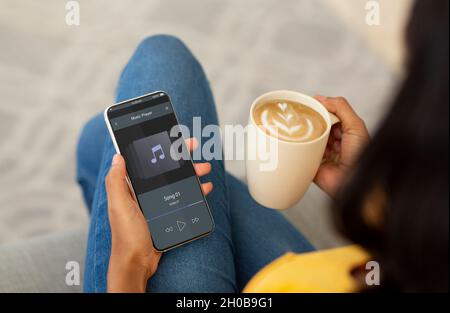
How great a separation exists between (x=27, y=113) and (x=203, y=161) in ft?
2.38

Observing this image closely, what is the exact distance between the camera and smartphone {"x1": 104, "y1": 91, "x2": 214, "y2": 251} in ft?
2.51

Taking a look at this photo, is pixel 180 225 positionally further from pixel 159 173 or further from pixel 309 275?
pixel 309 275

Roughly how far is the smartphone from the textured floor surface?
602 millimetres

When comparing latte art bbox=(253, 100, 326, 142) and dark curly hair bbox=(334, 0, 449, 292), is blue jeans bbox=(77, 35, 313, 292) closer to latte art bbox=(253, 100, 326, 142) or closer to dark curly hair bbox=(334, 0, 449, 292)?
latte art bbox=(253, 100, 326, 142)

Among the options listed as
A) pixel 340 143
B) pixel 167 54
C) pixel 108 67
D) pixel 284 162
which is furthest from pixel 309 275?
pixel 108 67

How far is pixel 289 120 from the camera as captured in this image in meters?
0.75

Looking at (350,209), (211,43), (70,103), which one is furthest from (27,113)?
(350,209)

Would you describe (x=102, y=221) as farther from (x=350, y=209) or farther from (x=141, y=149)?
(x=350, y=209)

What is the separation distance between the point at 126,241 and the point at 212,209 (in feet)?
0.57

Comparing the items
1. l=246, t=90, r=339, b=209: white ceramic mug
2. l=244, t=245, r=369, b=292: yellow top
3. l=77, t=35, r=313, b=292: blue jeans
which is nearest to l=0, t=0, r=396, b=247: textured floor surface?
l=77, t=35, r=313, b=292: blue jeans

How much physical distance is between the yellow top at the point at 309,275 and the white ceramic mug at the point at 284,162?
0.51 ft

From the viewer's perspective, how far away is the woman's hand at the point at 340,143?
31.2 inches
